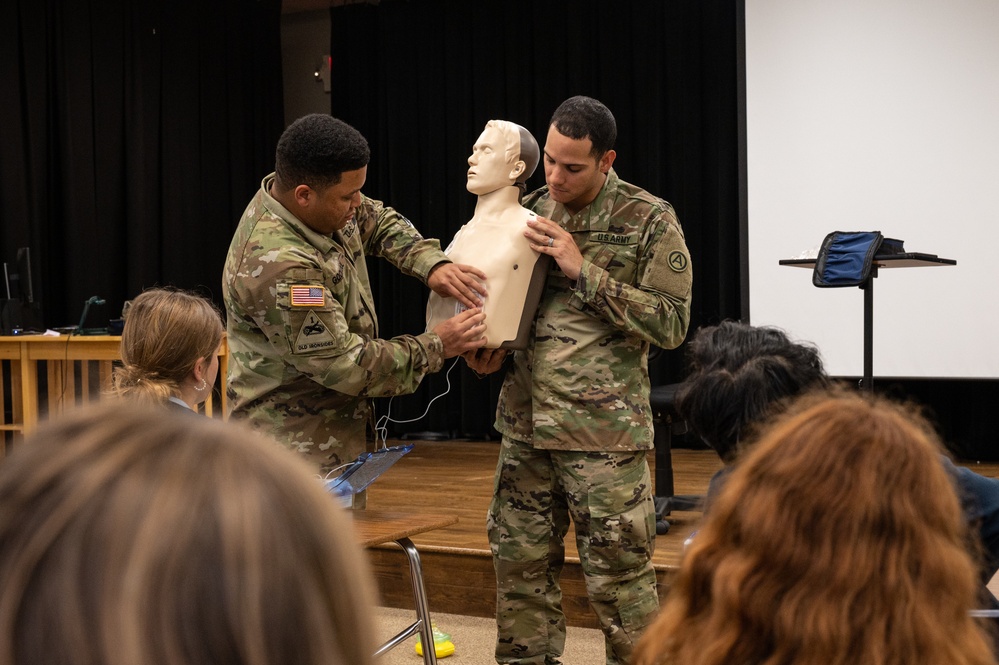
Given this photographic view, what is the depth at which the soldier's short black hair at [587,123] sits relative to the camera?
2.13 m

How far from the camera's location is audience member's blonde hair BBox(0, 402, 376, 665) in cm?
38

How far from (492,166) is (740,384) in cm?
106

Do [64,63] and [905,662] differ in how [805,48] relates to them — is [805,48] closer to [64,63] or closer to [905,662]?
[64,63]

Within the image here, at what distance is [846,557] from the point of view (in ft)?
2.37

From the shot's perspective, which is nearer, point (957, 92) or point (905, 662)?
point (905, 662)

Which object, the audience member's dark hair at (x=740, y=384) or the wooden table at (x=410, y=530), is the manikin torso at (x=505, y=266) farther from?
the audience member's dark hair at (x=740, y=384)

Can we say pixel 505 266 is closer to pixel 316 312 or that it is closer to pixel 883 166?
pixel 316 312

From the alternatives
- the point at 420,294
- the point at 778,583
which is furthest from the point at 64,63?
the point at 778,583

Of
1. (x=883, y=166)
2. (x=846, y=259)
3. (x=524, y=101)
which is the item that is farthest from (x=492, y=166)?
(x=524, y=101)

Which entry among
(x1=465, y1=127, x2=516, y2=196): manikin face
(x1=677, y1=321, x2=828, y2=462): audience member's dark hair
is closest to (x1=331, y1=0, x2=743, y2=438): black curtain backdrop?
(x1=465, y1=127, x2=516, y2=196): manikin face

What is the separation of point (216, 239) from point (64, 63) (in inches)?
55.7

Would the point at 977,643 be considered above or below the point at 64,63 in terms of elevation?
below

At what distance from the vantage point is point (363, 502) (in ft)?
7.40

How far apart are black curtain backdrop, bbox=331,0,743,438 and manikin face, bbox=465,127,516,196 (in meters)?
3.40
